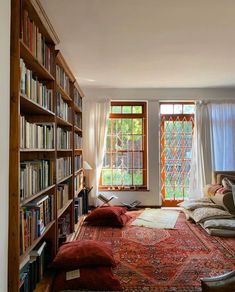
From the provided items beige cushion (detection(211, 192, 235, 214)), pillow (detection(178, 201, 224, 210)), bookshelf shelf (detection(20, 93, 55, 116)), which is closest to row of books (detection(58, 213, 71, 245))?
bookshelf shelf (detection(20, 93, 55, 116))

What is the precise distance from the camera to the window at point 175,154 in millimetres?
5828

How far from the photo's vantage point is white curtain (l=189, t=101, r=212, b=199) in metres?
5.62

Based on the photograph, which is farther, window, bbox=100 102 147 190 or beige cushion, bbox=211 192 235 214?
window, bbox=100 102 147 190

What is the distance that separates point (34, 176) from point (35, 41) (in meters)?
1.06

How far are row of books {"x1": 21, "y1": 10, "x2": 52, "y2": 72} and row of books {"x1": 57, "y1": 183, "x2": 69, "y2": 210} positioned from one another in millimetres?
1360

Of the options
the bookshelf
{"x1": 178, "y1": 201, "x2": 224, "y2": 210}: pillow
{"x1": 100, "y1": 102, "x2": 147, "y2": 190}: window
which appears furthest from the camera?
{"x1": 100, "y1": 102, "x2": 147, "y2": 190}: window

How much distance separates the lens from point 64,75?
3.50 metres

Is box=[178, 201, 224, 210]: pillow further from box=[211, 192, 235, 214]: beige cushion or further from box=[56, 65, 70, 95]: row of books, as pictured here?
box=[56, 65, 70, 95]: row of books

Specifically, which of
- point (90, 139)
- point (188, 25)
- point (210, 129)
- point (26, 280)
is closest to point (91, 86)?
point (90, 139)

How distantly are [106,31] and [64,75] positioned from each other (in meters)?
0.81

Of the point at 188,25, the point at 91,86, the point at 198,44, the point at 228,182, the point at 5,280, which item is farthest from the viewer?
the point at 91,86

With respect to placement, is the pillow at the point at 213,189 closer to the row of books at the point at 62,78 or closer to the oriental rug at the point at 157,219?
the oriental rug at the point at 157,219

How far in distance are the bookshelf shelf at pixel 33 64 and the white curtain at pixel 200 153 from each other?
378 centimetres

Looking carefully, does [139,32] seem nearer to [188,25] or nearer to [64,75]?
[188,25]
